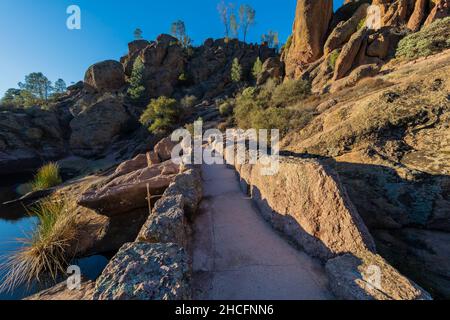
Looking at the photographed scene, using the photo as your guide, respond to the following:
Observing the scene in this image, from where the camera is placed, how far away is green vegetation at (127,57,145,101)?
30862 mm

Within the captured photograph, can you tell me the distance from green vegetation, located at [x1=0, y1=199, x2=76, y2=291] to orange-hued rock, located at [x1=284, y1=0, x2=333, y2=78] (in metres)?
27.3

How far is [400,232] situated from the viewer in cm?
300

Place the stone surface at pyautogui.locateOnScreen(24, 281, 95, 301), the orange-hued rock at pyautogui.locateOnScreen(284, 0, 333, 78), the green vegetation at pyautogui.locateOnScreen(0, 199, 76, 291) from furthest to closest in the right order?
1. the orange-hued rock at pyautogui.locateOnScreen(284, 0, 333, 78)
2. the green vegetation at pyautogui.locateOnScreen(0, 199, 76, 291)
3. the stone surface at pyautogui.locateOnScreen(24, 281, 95, 301)

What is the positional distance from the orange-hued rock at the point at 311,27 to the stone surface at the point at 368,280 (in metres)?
26.9

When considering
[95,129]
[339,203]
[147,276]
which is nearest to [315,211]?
[339,203]

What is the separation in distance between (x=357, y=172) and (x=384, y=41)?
798 inches

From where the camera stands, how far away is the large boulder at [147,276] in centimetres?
146

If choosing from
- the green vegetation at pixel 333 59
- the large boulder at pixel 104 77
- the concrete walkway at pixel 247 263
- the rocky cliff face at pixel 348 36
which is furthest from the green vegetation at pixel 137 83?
the concrete walkway at pixel 247 263

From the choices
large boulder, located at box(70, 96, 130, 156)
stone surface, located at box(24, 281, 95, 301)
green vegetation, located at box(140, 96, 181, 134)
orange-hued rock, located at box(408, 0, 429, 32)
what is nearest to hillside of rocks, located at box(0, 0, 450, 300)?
stone surface, located at box(24, 281, 95, 301)

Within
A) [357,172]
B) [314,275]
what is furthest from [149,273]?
[357,172]

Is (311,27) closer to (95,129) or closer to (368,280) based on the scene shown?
(95,129)

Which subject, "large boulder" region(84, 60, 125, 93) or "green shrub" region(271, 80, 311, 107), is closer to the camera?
"green shrub" region(271, 80, 311, 107)

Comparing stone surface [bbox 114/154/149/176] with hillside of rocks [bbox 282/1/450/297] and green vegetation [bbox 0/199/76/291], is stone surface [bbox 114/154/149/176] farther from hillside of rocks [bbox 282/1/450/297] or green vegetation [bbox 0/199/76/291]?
hillside of rocks [bbox 282/1/450/297]

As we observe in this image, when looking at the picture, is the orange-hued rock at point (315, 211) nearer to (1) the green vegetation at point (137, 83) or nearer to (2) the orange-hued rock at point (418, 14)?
(2) the orange-hued rock at point (418, 14)
